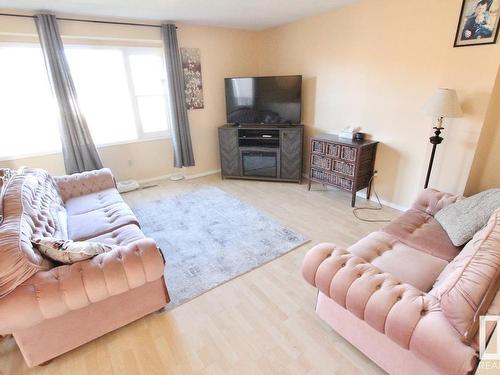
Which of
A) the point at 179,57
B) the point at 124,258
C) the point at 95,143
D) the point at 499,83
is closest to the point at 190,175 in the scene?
the point at 95,143

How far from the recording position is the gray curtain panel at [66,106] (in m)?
3.12

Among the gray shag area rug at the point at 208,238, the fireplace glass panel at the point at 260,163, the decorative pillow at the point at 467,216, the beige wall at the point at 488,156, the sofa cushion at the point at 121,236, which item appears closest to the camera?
the decorative pillow at the point at 467,216

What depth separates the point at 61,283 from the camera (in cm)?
144

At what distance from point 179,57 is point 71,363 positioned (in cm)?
384

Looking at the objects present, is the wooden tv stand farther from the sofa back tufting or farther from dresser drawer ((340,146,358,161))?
the sofa back tufting

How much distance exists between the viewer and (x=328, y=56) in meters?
3.71

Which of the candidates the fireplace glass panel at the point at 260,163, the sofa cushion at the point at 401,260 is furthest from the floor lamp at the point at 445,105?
the fireplace glass panel at the point at 260,163

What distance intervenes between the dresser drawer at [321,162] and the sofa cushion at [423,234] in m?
1.46

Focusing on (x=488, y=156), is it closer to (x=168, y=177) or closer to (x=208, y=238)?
(x=208, y=238)

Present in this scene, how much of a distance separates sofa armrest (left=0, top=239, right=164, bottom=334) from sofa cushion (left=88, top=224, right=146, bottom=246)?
12.0 inches

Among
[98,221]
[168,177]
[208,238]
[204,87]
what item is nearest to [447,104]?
[208,238]

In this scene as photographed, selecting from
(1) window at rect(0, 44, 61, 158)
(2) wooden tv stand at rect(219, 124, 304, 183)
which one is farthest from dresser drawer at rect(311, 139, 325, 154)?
(1) window at rect(0, 44, 61, 158)

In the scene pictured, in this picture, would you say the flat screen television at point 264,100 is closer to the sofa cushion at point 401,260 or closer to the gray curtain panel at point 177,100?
the gray curtain panel at point 177,100

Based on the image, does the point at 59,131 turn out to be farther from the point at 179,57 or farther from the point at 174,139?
the point at 179,57
